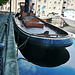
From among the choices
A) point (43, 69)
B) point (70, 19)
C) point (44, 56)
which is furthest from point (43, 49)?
point (70, 19)

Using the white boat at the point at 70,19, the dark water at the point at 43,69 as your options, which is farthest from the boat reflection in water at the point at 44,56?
the white boat at the point at 70,19

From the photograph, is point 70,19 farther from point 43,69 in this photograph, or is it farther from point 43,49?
point 43,69

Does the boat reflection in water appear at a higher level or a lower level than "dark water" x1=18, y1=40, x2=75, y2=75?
higher

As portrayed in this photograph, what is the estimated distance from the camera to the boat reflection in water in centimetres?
710

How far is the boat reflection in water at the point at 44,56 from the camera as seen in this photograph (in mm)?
7098

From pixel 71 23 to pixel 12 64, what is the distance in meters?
20.2

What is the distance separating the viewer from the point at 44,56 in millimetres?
7633

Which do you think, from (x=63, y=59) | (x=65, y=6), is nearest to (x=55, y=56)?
(x=63, y=59)

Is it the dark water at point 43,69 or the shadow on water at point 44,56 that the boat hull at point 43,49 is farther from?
the dark water at point 43,69

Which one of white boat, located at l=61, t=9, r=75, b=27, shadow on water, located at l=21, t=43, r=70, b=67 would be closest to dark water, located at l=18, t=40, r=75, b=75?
shadow on water, located at l=21, t=43, r=70, b=67

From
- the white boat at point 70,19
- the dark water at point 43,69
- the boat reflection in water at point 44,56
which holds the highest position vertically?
the white boat at point 70,19

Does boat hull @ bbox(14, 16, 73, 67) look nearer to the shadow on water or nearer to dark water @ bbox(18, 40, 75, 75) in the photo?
the shadow on water

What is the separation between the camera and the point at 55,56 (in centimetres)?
781

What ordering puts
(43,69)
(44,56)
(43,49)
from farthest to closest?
1. (43,49)
2. (44,56)
3. (43,69)
